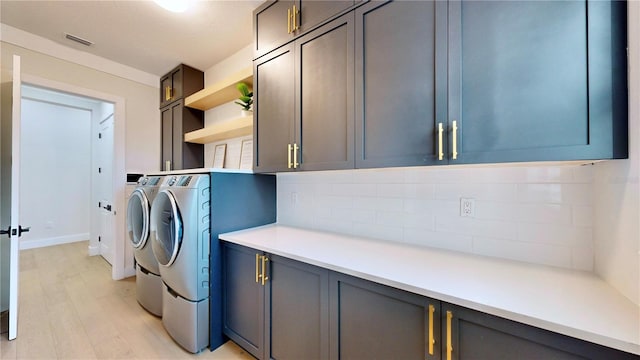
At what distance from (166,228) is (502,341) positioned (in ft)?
6.85

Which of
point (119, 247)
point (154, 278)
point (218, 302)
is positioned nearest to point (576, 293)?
point (218, 302)

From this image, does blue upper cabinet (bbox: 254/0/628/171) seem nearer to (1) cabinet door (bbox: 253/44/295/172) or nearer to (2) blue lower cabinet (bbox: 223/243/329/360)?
(1) cabinet door (bbox: 253/44/295/172)

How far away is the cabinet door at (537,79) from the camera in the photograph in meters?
0.84

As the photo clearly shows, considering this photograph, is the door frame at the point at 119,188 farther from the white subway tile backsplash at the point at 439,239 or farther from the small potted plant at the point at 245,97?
the white subway tile backsplash at the point at 439,239

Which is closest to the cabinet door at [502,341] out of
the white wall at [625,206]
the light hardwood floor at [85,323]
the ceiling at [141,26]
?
the white wall at [625,206]

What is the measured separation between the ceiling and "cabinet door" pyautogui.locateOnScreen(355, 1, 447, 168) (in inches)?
48.8

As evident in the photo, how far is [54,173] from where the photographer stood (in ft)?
14.9

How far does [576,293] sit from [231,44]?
311 cm

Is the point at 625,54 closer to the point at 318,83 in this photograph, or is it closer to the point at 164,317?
the point at 318,83

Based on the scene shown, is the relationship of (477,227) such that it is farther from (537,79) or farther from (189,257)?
(189,257)

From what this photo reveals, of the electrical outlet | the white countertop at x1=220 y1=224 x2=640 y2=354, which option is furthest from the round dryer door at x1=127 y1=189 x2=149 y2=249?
the electrical outlet

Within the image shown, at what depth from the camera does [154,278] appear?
2197 mm

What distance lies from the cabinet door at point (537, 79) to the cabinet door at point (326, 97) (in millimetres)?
558

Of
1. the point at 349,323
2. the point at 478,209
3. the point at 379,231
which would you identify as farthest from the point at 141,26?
the point at 478,209
